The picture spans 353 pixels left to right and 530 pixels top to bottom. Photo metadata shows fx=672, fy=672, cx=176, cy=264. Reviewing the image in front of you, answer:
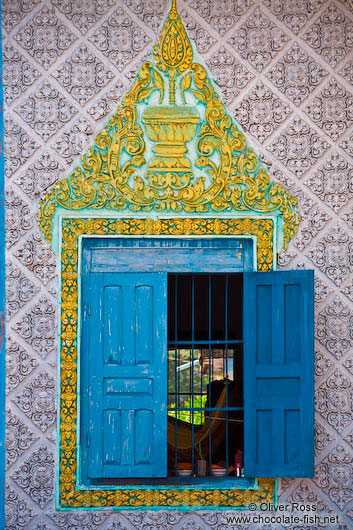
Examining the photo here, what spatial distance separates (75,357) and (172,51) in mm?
2174

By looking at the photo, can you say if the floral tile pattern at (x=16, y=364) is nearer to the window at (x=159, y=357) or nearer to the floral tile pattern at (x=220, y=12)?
the window at (x=159, y=357)

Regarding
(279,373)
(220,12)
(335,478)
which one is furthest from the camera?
(220,12)

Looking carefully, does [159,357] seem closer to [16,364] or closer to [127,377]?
[127,377]

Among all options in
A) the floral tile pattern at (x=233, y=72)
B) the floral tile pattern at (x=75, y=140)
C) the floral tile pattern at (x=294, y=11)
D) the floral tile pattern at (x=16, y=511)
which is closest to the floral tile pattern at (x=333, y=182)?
the floral tile pattern at (x=233, y=72)

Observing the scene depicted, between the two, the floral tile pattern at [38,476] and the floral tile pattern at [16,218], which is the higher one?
the floral tile pattern at [16,218]

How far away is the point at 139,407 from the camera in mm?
4473

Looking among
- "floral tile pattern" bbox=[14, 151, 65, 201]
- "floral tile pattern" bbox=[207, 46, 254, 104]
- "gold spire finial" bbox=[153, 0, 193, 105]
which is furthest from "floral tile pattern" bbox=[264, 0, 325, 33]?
"floral tile pattern" bbox=[14, 151, 65, 201]

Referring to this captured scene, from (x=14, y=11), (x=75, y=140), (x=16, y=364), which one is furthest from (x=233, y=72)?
(x=16, y=364)

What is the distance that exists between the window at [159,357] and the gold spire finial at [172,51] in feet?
3.76

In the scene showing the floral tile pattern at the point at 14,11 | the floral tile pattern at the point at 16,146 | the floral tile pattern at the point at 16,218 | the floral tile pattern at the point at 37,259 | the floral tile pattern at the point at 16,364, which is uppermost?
the floral tile pattern at the point at 14,11

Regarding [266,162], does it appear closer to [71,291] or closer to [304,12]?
[304,12]

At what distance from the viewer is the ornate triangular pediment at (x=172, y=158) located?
4551mm

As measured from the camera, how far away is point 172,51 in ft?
15.0

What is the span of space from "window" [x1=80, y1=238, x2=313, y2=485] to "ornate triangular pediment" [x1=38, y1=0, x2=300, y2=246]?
0.28 meters
